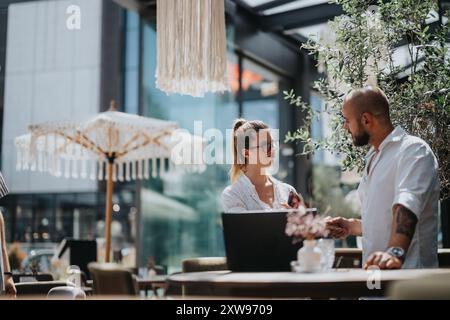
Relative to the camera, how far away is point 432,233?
260 centimetres

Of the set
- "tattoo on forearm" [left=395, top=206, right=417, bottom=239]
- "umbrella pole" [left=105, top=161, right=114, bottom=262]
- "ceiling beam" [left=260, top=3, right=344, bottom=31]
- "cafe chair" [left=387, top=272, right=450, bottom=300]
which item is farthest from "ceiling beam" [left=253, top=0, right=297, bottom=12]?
"cafe chair" [left=387, top=272, right=450, bottom=300]

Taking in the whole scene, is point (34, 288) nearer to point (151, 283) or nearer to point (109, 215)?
point (151, 283)

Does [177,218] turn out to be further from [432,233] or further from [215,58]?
[432,233]

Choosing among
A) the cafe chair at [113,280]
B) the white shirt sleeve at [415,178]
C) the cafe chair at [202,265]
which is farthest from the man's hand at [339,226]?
the cafe chair at [113,280]

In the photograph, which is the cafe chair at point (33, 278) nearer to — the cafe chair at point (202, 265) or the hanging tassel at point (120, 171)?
the hanging tassel at point (120, 171)

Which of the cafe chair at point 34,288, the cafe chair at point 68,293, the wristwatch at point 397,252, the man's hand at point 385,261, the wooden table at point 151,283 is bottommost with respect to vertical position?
the wooden table at point 151,283

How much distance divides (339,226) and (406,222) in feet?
1.64

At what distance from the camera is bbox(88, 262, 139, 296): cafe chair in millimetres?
2287

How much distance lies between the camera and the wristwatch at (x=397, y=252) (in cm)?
221

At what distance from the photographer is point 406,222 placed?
2.36 meters

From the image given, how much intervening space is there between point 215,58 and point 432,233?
160 cm
